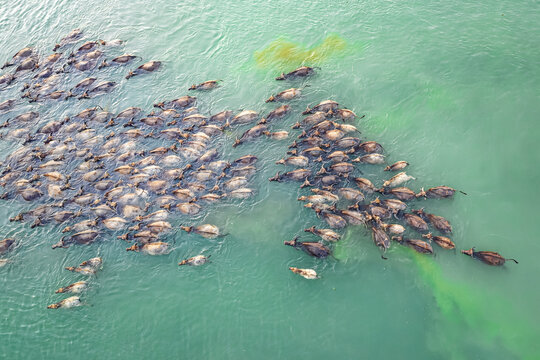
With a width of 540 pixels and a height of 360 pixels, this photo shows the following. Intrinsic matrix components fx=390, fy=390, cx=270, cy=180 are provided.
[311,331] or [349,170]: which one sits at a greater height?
[349,170]

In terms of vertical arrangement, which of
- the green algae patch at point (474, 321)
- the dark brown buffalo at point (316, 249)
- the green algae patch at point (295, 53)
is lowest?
the green algae patch at point (474, 321)

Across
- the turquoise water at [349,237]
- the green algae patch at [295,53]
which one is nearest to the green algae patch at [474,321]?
the turquoise water at [349,237]

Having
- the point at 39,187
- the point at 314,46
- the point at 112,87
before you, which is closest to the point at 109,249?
the point at 39,187

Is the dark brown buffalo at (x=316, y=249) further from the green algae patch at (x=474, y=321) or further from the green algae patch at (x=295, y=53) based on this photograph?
the green algae patch at (x=295, y=53)

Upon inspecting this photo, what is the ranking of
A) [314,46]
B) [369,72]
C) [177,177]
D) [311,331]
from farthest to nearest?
[314,46], [369,72], [177,177], [311,331]

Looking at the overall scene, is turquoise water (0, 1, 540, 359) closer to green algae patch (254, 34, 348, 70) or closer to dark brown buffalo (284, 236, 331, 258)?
green algae patch (254, 34, 348, 70)

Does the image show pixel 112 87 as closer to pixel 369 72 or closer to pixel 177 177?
pixel 177 177

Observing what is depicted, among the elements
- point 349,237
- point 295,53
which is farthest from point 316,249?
point 295,53
